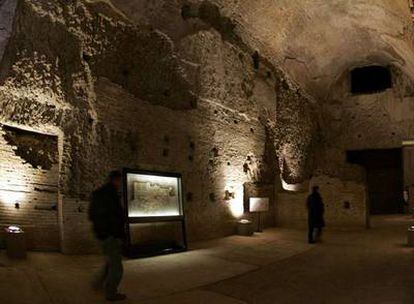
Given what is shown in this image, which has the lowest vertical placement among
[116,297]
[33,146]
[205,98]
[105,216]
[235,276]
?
[235,276]

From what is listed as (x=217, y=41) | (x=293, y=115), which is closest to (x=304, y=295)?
(x=217, y=41)

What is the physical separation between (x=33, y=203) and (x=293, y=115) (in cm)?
1043

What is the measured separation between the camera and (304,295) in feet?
16.9

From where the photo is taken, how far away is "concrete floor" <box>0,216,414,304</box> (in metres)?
4.84

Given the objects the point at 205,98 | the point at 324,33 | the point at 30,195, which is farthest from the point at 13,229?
the point at 324,33

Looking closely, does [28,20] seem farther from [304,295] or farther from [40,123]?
[304,295]

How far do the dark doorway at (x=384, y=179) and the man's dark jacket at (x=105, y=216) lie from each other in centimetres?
1778

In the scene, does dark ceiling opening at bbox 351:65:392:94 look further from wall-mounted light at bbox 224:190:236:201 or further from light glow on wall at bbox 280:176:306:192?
wall-mounted light at bbox 224:190:236:201

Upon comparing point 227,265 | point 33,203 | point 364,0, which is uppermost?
point 364,0

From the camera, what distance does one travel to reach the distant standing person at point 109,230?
4.54 m

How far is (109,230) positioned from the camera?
14.9 feet

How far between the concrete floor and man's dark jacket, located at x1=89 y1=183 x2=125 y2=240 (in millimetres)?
797

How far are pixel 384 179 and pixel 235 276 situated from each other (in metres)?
17.7

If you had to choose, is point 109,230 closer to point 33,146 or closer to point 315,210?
point 33,146
